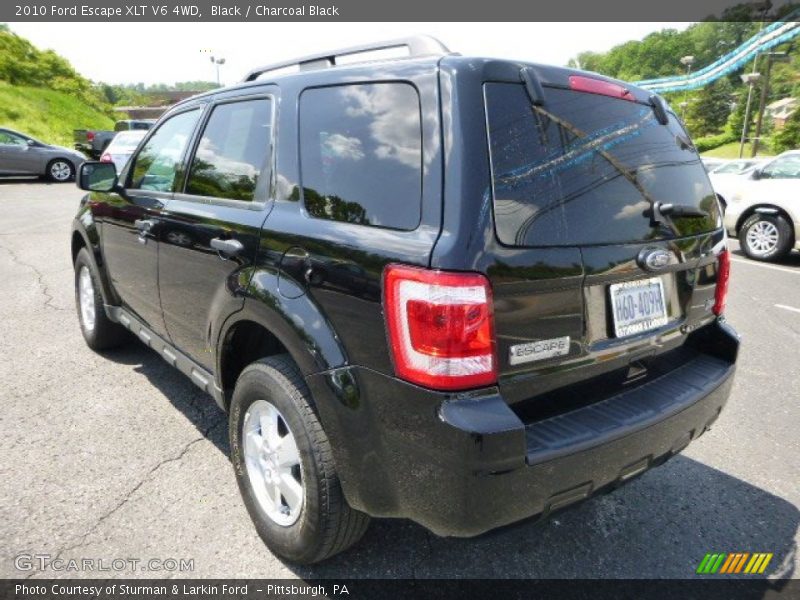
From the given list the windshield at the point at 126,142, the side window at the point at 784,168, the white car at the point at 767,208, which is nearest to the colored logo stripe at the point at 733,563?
the white car at the point at 767,208

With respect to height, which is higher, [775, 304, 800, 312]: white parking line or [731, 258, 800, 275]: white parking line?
[775, 304, 800, 312]: white parking line

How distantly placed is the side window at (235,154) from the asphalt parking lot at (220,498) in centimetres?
142

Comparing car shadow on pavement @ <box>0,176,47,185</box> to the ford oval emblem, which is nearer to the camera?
the ford oval emblem

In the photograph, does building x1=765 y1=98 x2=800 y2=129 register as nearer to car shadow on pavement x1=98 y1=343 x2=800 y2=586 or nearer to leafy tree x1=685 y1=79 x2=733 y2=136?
leafy tree x1=685 y1=79 x2=733 y2=136

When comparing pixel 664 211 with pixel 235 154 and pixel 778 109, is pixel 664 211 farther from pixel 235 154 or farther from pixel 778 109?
pixel 778 109

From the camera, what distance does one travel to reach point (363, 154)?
192cm

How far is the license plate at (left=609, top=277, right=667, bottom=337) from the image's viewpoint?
196 centimetres

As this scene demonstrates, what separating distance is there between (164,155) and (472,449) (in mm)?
2692

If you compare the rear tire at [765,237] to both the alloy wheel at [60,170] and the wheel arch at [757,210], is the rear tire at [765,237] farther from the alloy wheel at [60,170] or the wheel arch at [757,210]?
the alloy wheel at [60,170]

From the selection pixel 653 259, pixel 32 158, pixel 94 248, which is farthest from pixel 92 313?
pixel 32 158

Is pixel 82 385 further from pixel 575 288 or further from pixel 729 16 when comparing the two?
pixel 729 16
